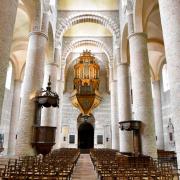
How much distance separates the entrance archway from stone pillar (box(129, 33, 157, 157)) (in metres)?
20.8

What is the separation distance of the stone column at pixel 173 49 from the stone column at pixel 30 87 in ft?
23.0

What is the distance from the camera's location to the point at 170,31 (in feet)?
21.0

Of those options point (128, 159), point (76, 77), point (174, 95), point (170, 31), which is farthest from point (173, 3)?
point (76, 77)

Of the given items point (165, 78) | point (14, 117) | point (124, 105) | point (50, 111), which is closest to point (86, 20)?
point (124, 105)

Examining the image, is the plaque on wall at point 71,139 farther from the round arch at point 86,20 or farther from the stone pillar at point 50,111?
the round arch at point 86,20

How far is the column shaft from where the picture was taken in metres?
10.1

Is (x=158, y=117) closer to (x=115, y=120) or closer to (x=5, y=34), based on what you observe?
(x=115, y=120)

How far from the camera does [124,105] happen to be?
55.3ft

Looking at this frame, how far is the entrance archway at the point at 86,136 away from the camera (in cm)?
3150

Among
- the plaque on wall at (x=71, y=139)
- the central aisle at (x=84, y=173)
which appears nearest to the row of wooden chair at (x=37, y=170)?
the central aisle at (x=84, y=173)

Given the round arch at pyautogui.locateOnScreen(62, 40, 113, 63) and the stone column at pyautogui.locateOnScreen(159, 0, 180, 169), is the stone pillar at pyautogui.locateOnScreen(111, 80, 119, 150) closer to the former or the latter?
the round arch at pyautogui.locateOnScreen(62, 40, 113, 63)

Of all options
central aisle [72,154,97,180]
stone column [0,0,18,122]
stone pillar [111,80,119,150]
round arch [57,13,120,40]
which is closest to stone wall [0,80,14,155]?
round arch [57,13,120,40]

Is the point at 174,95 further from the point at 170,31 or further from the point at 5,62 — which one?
the point at 5,62

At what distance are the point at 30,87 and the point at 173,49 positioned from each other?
7.36m
